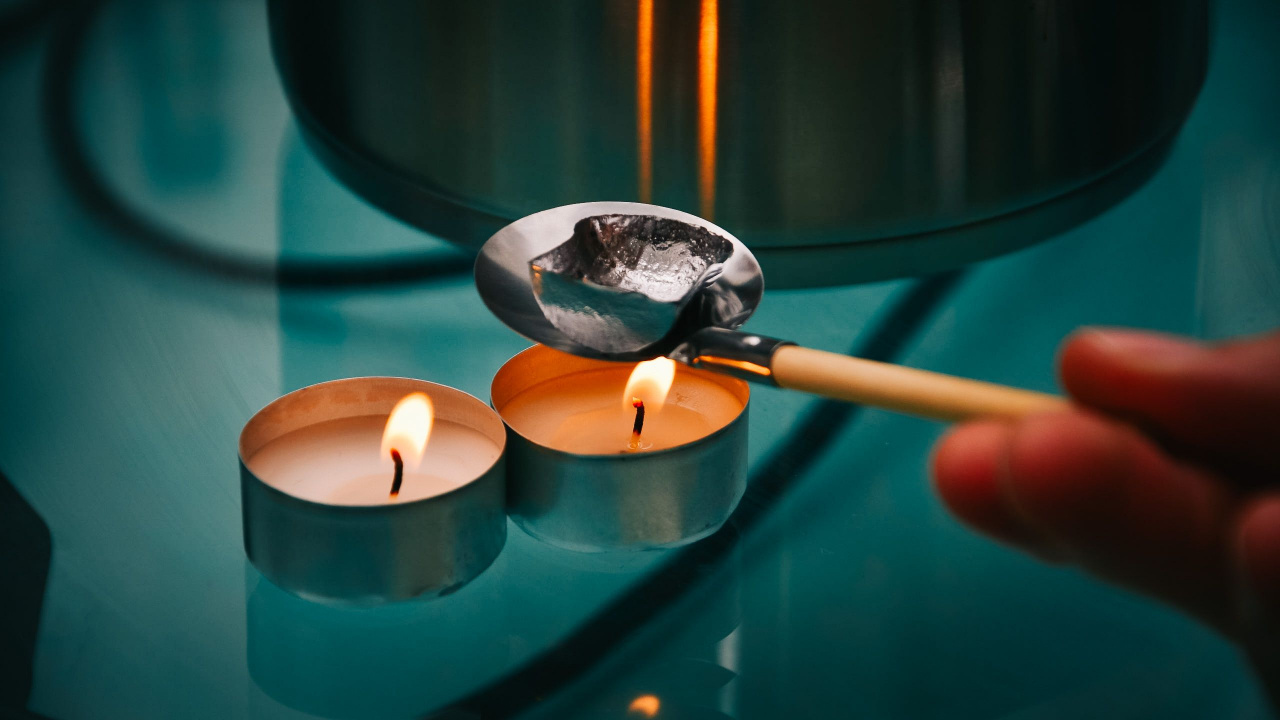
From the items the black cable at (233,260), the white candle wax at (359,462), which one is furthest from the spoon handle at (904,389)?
the black cable at (233,260)

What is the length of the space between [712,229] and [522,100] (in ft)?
0.40

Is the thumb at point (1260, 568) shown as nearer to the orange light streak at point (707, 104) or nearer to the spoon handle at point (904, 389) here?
the spoon handle at point (904, 389)

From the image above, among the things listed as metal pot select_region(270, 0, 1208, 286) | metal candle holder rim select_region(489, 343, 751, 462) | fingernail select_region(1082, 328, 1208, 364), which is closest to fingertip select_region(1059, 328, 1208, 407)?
fingernail select_region(1082, 328, 1208, 364)

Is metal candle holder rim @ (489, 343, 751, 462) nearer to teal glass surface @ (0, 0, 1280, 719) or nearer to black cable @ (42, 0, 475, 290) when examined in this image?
teal glass surface @ (0, 0, 1280, 719)

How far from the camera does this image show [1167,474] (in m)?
0.19

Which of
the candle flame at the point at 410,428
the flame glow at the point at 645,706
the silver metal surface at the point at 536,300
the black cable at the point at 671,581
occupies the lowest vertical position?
the flame glow at the point at 645,706

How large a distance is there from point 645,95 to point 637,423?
0.16 m

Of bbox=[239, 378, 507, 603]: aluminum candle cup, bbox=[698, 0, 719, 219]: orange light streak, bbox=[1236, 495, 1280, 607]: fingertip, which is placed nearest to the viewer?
bbox=[1236, 495, 1280, 607]: fingertip

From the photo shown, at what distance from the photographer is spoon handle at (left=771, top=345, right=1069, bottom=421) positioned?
0.23 meters

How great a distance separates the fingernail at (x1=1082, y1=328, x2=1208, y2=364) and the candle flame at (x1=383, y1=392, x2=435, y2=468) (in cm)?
20

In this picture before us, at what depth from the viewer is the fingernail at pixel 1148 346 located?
190 mm

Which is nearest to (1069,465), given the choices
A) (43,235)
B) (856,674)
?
(856,674)

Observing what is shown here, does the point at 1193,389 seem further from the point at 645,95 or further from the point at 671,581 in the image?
the point at 645,95

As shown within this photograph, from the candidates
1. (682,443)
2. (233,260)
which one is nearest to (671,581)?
(682,443)
